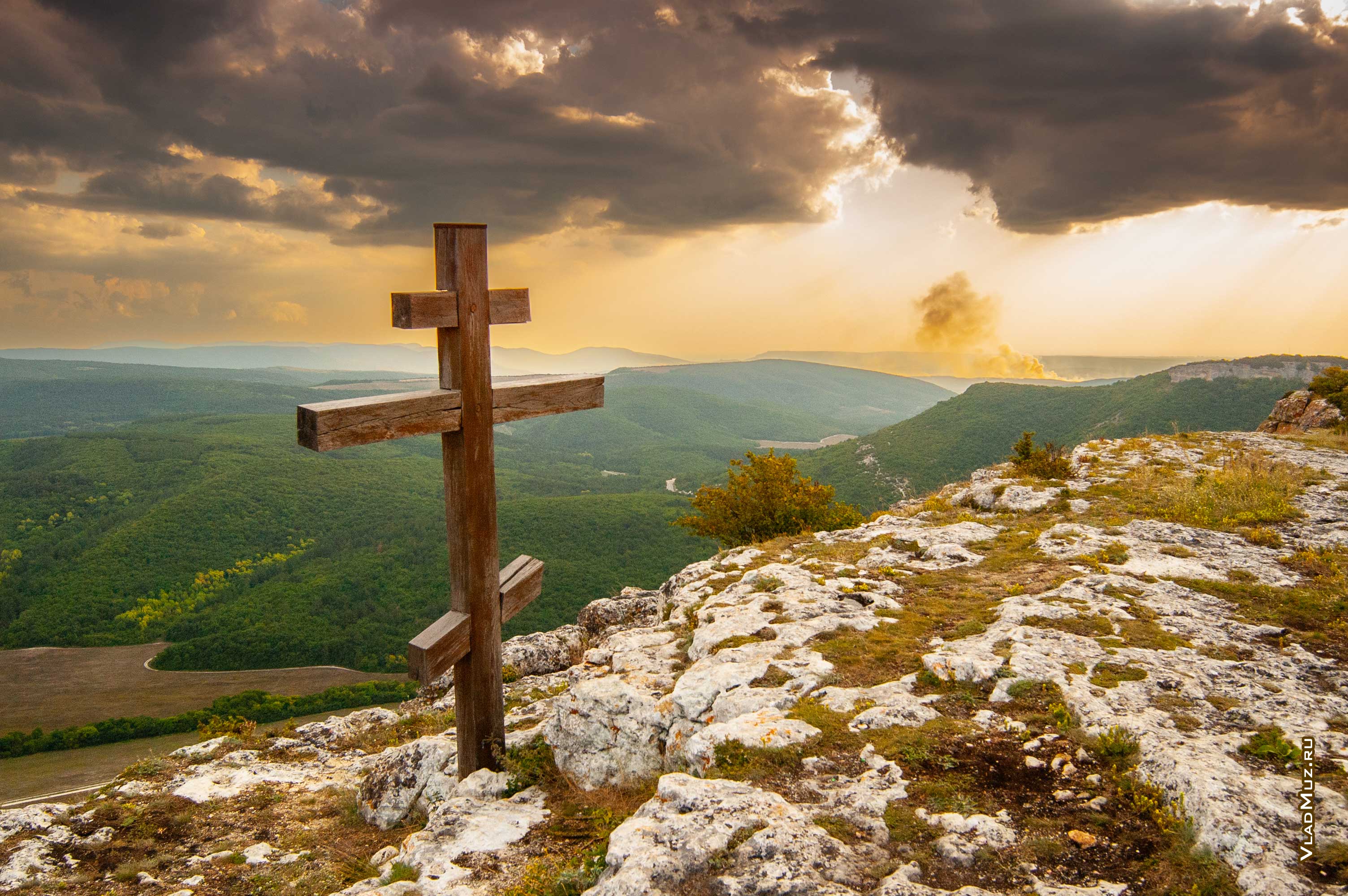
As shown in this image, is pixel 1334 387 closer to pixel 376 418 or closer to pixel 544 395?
pixel 544 395

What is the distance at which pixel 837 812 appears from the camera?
461 centimetres

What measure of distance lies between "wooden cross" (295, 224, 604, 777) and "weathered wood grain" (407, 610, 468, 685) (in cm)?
1

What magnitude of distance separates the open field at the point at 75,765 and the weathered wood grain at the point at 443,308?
65173 mm

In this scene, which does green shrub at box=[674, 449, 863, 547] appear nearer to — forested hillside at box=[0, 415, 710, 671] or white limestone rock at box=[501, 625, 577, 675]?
white limestone rock at box=[501, 625, 577, 675]

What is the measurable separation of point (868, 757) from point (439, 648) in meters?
4.05

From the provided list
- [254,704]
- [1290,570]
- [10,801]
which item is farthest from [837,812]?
[254,704]

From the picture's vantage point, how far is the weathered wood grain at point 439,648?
6.07 meters

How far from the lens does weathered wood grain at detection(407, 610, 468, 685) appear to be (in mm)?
6066

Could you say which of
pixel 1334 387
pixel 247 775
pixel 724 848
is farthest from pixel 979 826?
pixel 1334 387

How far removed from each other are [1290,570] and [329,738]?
14046 millimetres

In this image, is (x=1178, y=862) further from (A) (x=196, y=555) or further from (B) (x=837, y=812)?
(A) (x=196, y=555)

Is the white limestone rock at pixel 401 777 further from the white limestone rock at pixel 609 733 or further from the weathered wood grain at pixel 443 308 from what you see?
the weathered wood grain at pixel 443 308

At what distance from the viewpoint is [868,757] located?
5289 millimetres

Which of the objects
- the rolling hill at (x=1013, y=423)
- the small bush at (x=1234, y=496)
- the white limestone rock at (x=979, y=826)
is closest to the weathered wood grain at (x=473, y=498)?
the white limestone rock at (x=979, y=826)
